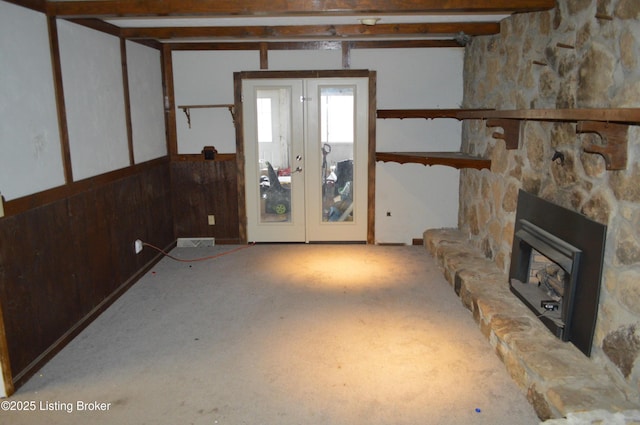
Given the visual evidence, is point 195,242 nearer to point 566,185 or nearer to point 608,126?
point 566,185

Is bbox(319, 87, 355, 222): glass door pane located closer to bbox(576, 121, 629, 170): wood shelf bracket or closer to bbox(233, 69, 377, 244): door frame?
bbox(233, 69, 377, 244): door frame

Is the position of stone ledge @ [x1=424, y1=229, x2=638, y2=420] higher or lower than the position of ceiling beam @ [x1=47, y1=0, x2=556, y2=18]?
lower

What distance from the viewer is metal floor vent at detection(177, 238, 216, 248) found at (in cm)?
589

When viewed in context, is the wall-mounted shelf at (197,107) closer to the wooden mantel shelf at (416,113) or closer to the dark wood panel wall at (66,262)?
the dark wood panel wall at (66,262)

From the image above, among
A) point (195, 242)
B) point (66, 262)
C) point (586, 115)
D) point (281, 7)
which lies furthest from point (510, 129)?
point (195, 242)

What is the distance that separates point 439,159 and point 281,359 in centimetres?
258

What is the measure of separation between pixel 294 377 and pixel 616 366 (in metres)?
1.73

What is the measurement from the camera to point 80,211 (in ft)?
12.3

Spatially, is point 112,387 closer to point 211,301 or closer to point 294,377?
point 294,377

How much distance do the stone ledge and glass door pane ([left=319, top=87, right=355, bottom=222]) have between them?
193 centimetres

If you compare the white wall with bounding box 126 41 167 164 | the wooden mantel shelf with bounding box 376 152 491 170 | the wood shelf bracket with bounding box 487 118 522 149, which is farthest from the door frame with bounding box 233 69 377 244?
the wood shelf bracket with bounding box 487 118 522 149

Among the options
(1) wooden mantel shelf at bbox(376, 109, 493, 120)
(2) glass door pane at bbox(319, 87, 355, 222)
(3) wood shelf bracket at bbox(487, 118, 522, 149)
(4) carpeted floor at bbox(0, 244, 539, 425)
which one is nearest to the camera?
(4) carpeted floor at bbox(0, 244, 539, 425)

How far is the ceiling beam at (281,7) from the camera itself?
3156 millimetres

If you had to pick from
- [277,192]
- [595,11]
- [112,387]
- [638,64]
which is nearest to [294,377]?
[112,387]
